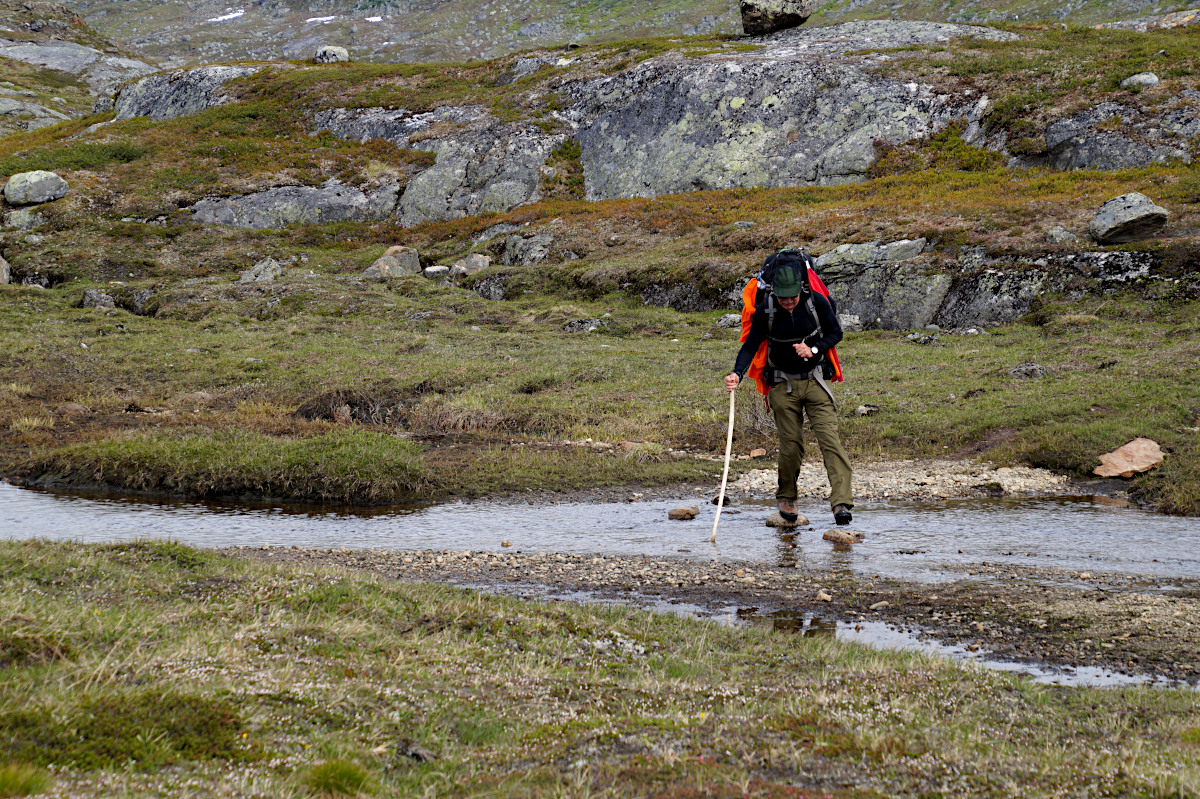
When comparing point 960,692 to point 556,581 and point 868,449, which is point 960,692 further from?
point 868,449

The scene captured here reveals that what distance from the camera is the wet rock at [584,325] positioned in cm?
3572

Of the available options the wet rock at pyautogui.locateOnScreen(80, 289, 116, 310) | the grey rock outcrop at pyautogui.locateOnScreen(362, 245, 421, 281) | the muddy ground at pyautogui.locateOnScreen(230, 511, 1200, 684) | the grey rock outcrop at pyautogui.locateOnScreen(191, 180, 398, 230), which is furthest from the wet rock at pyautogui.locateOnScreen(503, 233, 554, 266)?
the muddy ground at pyautogui.locateOnScreen(230, 511, 1200, 684)

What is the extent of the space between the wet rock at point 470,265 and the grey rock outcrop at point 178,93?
39.8 meters

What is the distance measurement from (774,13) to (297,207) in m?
42.5

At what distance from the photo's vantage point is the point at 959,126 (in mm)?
51000

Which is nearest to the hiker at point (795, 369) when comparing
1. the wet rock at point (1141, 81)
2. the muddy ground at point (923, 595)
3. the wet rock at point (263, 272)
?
the muddy ground at point (923, 595)

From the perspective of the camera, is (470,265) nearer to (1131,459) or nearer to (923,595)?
(1131,459)

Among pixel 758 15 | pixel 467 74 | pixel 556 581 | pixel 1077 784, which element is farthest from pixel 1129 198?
pixel 467 74

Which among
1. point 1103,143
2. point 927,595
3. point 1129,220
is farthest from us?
point 1103,143

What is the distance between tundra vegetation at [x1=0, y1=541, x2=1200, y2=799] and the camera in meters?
3.95

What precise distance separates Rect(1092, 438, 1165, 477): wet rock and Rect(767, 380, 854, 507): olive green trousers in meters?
5.68

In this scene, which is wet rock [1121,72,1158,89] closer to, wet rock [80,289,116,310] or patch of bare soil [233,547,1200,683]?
patch of bare soil [233,547,1200,683]

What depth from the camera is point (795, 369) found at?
12320mm

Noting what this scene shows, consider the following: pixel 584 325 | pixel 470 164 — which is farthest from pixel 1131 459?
pixel 470 164
